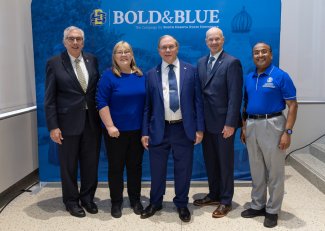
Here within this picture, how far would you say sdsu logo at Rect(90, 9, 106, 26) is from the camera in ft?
11.6

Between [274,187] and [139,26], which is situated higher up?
[139,26]

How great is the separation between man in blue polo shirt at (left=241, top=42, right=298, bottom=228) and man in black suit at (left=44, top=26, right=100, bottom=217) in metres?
1.33

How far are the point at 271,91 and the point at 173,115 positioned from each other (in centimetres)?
79

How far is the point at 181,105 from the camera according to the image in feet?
9.30

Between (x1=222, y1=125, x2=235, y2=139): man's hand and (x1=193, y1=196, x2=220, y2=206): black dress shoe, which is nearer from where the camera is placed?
(x1=222, y1=125, x2=235, y2=139): man's hand

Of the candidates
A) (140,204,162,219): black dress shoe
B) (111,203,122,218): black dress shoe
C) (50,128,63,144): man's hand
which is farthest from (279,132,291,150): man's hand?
(50,128,63,144): man's hand

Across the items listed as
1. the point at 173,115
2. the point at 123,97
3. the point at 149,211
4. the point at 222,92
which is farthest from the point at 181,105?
the point at 149,211

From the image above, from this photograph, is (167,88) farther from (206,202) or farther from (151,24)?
(206,202)

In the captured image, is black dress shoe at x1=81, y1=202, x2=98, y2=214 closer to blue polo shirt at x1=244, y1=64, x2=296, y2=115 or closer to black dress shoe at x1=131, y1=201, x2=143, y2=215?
black dress shoe at x1=131, y1=201, x2=143, y2=215

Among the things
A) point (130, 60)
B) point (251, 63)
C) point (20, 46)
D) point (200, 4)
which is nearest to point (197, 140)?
point (130, 60)

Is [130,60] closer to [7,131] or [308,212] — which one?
Result: [7,131]

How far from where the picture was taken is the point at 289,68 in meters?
4.47

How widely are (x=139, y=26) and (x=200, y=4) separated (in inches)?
25.5

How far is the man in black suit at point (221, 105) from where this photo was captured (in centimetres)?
284
